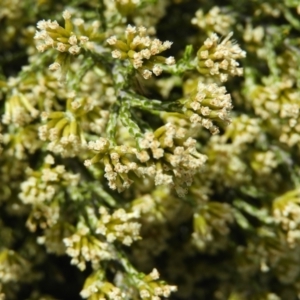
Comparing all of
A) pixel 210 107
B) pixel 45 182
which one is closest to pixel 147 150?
pixel 210 107

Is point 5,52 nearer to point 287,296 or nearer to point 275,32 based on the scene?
point 275,32

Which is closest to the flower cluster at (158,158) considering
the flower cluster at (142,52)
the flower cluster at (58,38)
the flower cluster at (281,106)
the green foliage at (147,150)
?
the green foliage at (147,150)

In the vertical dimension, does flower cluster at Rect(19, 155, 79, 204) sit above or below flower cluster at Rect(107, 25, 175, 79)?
below

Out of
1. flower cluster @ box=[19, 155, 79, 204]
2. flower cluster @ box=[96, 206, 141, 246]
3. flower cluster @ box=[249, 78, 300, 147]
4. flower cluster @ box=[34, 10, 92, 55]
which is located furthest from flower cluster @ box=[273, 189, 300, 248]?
flower cluster @ box=[34, 10, 92, 55]

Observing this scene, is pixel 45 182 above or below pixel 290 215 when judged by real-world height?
above

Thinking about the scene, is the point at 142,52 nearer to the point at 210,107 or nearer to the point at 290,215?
the point at 210,107

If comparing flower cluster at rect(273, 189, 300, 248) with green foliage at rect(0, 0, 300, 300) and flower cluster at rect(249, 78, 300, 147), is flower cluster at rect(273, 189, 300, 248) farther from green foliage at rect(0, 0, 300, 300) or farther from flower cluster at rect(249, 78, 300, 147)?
flower cluster at rect(249, 78, 300, 147)

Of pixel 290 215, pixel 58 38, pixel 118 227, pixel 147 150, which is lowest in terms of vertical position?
pixel 290 215

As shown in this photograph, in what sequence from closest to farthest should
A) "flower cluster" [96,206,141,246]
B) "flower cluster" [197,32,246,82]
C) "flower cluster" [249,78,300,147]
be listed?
"flower cluster" [197,32,246,82] → "flower cluster" [96,206,141,246] → "flower cluster" [249,78,300,147]
